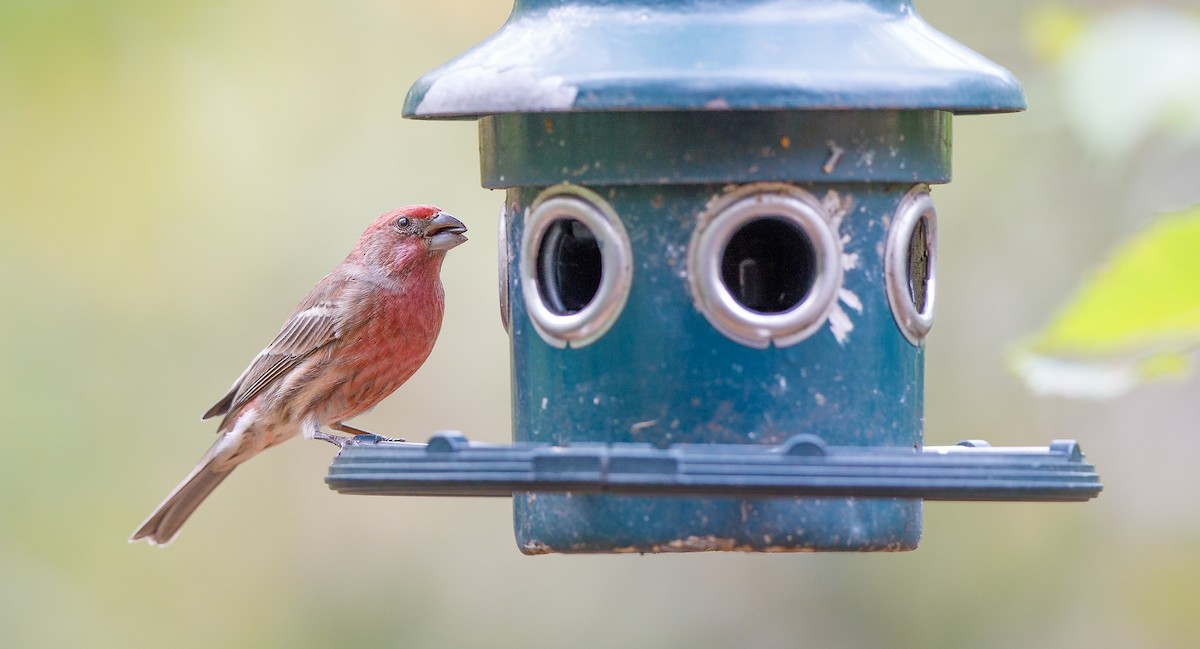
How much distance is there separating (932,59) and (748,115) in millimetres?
486

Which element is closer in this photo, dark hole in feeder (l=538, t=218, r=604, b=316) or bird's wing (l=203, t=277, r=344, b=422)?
dark hole in feeder (l=538, t=218, r=604, b=316)

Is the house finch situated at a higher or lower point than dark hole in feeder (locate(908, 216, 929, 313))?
lower

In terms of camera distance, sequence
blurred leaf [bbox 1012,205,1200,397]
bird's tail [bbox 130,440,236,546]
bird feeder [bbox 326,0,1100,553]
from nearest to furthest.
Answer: blurred leaf [bbox 1012,205,1200,397], bird feeder [bbox 326,0,1100,553], bird's tail [bbox 130,440,236,546]

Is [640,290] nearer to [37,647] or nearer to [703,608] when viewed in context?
[703,608]

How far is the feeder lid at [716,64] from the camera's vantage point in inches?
166

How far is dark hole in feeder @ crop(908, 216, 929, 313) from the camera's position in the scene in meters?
5.11

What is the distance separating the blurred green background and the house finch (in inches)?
115

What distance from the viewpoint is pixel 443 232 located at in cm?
641

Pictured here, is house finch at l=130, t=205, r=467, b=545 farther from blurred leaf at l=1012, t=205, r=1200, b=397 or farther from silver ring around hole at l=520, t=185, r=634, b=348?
blurred leaf at l=1012, t=205, r=1200, b=397

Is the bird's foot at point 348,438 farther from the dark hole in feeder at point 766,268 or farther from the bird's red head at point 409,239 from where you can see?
the dark hole in feeder at point 766,268

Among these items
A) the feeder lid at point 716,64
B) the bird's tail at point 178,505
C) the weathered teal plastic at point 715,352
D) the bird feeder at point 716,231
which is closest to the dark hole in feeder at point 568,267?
A: the bird feeder at point 716,231

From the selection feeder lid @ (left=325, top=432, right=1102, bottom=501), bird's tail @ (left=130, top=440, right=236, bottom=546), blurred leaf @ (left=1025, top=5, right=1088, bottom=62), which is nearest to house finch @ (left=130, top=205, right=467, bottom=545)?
bird's tail @ (left=130, top=440, right=236, bottom=546)

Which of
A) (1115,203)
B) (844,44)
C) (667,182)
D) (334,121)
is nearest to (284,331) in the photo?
(667,182)

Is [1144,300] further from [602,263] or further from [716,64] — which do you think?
[602,263]
